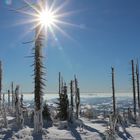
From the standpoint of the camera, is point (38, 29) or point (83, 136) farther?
point (38, 29)

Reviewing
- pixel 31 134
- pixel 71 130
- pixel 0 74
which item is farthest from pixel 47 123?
pixel 0 74

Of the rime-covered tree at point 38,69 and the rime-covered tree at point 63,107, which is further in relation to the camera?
the rime-covered tree at point 63,107

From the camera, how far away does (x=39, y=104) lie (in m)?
29.0

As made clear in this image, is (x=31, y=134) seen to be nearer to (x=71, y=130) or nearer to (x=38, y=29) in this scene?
(x=71, y=130)

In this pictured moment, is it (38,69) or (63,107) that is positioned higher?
(38,69)

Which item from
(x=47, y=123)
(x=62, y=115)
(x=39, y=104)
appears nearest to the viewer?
(x=39, y=104)

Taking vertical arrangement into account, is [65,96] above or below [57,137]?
above

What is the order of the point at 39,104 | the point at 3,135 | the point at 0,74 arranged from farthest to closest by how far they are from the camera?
the point at 0,74
the point at 39,104
the point at 3,135

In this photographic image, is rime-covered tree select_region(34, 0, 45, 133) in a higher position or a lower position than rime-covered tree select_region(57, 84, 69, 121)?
higher

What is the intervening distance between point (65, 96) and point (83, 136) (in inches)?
629

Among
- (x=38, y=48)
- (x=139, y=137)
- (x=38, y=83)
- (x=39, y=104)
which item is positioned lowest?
(x=139, y=137)

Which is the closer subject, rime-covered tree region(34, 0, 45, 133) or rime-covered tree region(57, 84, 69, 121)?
rime-covered tree region(34, 0, 45, 133)

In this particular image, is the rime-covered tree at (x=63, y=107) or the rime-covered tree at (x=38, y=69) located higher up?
the rime-covered tree at (x=38, y=69)

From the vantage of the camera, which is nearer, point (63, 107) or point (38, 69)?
point (38, 69)
